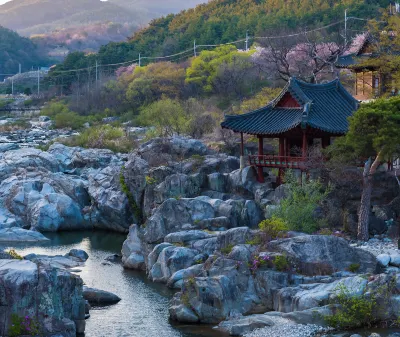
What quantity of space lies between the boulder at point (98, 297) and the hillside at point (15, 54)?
411 ft

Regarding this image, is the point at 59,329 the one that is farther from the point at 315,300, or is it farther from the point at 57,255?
the point at 57,255

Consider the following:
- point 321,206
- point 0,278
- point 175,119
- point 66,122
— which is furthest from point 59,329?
point 66,122

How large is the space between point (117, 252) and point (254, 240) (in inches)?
359

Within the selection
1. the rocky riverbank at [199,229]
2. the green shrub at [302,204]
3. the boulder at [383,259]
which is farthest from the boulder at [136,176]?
the boulder at [383,259]

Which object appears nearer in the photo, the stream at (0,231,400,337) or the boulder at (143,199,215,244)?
the stream at (0,231,400,337)

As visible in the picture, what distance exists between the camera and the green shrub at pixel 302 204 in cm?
2681

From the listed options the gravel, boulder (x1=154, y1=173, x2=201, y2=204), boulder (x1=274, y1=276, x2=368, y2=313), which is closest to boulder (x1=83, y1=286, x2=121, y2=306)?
boulder (x1=274, y1=276, x2=368, y2=313)

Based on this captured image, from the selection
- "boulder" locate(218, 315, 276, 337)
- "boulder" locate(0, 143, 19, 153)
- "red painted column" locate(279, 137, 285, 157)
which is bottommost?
"boulder" locate(0, 143, 19, 153)

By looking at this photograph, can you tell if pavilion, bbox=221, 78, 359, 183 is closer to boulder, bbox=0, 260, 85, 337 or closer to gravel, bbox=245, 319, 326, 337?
gravel, bbox=245, 319, 326, 337

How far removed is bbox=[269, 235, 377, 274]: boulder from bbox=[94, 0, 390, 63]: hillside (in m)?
48.1

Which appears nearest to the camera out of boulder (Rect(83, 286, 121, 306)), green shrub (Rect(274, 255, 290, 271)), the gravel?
the gravel

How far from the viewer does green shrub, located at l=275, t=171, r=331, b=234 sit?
2681cm

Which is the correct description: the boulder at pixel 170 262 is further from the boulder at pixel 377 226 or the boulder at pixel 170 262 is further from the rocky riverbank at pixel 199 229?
the boulder at pixel 377 226

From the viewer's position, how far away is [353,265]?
22.9m
